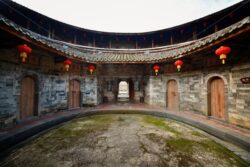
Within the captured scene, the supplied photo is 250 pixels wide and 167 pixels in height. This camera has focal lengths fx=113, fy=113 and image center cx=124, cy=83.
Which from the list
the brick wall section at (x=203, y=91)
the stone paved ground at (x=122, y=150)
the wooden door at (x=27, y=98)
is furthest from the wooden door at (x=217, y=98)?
the wooden door at (x=27, y=98)

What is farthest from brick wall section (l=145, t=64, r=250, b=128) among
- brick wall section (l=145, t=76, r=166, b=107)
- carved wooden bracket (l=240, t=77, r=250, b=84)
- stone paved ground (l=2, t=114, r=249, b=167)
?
stone paved ground (l=2, t=114, r=249, b=167)

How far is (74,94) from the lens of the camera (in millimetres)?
7930

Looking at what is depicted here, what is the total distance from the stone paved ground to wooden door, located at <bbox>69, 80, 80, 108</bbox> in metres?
3.23

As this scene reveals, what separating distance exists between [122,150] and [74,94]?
5897 mm

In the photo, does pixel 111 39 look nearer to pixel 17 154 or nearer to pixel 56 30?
pixel 56 30

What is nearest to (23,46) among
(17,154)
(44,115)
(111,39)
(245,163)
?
(17,154)

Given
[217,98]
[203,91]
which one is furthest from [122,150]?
[203,91]

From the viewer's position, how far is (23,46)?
11.8 feet

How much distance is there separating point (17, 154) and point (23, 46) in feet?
10.4

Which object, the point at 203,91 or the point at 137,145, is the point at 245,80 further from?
the point at 137,145

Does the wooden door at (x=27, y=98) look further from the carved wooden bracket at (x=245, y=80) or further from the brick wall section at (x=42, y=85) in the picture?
the carved wooden bracket at (x=245, y=80)

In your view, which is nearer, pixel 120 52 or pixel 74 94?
pixel 74 94

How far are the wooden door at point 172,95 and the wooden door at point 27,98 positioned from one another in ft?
27.0

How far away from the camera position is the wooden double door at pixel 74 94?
7.73 m
